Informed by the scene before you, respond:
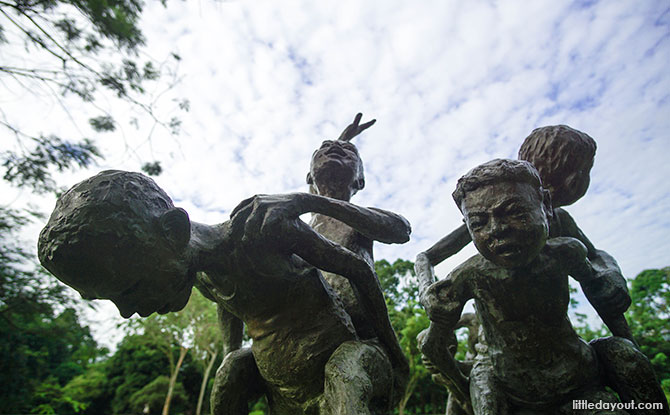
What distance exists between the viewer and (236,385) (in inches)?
77.9

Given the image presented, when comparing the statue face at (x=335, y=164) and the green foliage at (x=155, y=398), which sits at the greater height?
the statue face at (x=335, y=164)

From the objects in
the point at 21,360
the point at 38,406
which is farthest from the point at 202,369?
the point at 21,360

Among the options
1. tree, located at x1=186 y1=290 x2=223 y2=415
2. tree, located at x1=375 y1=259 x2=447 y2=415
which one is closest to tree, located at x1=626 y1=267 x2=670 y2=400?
tree, located at x1=375 y1=259 x2=447 y2=415

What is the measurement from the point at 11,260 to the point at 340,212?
771cm

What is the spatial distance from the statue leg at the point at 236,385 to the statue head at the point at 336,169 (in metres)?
1.27

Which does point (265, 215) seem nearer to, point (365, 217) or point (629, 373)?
point (365, 217)

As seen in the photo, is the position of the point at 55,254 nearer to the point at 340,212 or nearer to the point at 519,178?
the point at 340,212

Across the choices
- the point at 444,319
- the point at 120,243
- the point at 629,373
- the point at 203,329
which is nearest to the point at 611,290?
the point at 629,373

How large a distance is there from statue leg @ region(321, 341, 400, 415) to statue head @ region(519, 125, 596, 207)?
4.65 feet

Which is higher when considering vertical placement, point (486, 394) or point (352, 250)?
point (352, 250)

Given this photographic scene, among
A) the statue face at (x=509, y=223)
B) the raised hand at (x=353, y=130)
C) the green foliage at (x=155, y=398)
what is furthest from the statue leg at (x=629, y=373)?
the green foliage at (x=155, y=398)

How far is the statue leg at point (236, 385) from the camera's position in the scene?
6.39 ft

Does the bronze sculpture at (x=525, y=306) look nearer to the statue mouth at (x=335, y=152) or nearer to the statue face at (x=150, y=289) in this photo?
the statue mouth at (x=335, y=152)

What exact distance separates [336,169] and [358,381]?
1.53 m
